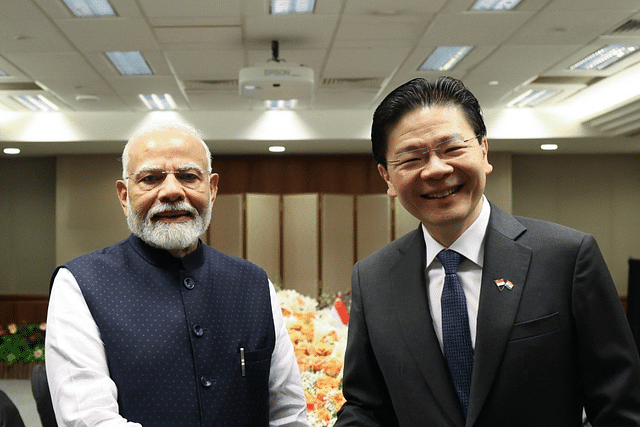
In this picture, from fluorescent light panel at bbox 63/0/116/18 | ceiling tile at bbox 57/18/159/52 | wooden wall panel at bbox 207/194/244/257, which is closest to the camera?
fluorescent light panel at bbox 63/0/116/18

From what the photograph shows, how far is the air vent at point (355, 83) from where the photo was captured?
7.34 m

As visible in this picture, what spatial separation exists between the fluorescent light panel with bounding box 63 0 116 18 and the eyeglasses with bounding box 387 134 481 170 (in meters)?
4.00

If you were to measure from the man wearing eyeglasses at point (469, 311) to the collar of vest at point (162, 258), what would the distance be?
58cm

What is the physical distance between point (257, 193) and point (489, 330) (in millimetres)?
9921

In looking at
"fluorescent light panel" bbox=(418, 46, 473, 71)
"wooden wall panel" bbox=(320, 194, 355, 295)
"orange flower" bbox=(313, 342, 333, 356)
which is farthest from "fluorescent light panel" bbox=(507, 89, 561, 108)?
"orange flower" bbox=(313, 342, 333, 356)

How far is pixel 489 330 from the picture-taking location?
5.01ft

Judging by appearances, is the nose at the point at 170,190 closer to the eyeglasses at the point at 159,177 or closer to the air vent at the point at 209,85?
the eyeglasses at the point at 159,177

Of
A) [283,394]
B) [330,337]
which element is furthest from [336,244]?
[283,394]

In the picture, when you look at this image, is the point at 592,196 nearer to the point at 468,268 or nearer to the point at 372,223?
the point at 372,223

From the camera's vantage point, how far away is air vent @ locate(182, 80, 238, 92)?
7418 millimetres

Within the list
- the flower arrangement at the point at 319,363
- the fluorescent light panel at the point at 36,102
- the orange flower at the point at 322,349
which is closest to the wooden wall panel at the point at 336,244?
the fluorescent light panel at the point at 36,102

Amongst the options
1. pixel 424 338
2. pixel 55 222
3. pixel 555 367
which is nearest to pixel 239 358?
pixel 424 338

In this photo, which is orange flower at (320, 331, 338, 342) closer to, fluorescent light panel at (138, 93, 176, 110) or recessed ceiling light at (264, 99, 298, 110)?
fluorescent light panel at (138, 93, 176, 110)

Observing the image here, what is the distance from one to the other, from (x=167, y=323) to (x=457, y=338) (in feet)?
2.84
